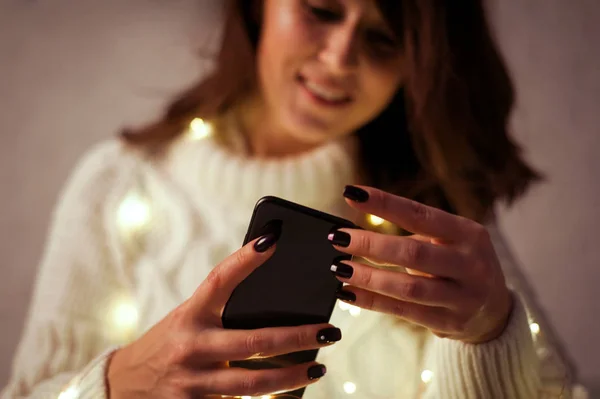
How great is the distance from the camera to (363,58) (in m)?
0.69

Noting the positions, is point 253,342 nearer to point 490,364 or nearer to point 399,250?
point 399,250

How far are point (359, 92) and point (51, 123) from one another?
62 centimetres

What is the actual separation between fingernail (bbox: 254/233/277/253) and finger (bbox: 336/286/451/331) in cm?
9

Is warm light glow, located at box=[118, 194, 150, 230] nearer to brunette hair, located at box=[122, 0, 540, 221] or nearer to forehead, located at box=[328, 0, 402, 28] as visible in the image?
brunette hair, located at box=[122, 0, 540, 221]

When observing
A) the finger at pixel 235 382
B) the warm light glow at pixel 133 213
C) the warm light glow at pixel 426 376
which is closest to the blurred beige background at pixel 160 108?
Result: the warm light glow at pixel 133 213

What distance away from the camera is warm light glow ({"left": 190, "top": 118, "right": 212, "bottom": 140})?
0.83m

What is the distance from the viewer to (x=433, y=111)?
750 millimetres

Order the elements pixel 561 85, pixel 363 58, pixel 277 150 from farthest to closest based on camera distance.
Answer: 1. pixel 561 85
2. pixel 277 150
3. pixel 363 58

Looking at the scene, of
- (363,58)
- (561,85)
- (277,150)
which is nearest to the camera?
(363,58)

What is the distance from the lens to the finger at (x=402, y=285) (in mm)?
447

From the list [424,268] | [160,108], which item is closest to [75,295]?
[160,108]

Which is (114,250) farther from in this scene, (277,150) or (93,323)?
(277,150)

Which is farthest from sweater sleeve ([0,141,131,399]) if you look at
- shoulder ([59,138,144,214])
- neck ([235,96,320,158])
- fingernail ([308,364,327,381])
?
fingernail ([308,364,327,381])

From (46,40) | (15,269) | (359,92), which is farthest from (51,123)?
(359,92)
